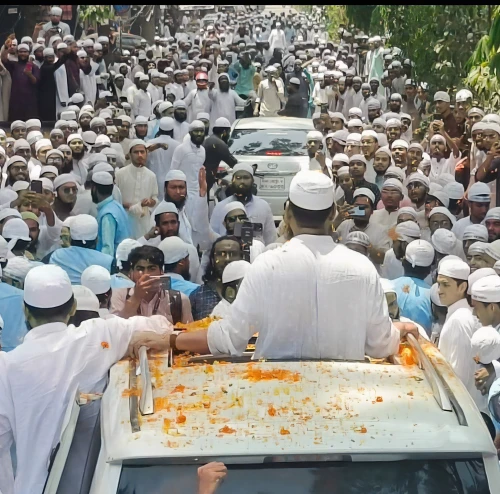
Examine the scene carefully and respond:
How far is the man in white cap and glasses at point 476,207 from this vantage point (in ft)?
31.1

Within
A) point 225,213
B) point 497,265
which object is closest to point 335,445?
point 497,265

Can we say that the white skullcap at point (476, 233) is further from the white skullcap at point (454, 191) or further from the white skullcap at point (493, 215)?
the white skullcap at point (454, 191)

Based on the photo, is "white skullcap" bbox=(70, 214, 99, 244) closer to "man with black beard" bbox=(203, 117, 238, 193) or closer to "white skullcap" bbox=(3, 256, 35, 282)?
"white skullcap" bbox=(3, 256, 35, 282)

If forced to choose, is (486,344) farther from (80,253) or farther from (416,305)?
(80,253)

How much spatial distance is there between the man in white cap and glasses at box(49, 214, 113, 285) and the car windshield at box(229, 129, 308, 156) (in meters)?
6.68

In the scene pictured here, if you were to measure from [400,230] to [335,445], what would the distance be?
5.71 meters

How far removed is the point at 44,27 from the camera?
2723 centimetres

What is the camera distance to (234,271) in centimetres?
660

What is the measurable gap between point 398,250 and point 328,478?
557 cm

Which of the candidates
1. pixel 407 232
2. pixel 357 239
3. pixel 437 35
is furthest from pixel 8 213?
pixel 437 35

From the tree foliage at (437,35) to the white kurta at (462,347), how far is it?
34.4 feet

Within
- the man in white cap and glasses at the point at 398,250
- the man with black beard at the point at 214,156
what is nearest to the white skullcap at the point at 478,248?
the man in white cap and glasses at the point at 398,250

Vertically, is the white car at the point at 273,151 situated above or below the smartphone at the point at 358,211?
below

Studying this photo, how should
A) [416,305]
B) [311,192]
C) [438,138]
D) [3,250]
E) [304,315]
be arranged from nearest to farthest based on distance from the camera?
[304,315], [311,192], [416,305], [3,250], [438,138]
